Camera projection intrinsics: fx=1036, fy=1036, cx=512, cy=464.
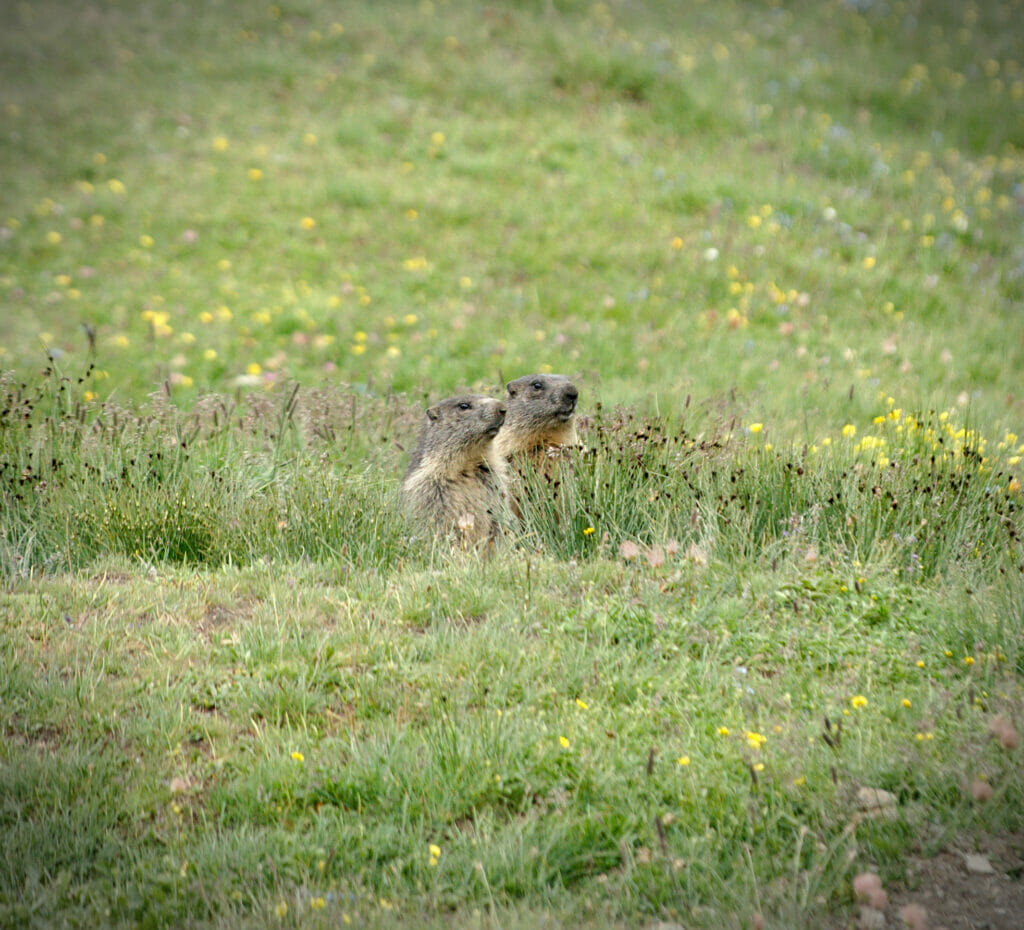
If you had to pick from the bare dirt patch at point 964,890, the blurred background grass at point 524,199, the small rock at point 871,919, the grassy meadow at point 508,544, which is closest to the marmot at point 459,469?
the grassy meadow at point 508,544

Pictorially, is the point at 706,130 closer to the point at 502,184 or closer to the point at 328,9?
the point at 502,184

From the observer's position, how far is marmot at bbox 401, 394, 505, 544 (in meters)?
7.14

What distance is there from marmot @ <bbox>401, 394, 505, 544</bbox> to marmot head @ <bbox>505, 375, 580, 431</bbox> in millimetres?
Result: 431

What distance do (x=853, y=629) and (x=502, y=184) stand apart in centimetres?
1163

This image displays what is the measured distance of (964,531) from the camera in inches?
234

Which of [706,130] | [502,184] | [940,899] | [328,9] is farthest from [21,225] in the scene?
[940,899]

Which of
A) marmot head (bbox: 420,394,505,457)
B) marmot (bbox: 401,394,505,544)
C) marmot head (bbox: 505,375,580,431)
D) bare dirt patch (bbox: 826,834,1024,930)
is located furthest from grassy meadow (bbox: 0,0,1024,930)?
marmot head (bbox: 420,394,505,457)

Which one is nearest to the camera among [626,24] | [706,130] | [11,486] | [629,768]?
[629,768]

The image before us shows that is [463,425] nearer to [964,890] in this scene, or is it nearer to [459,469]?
[459,469]

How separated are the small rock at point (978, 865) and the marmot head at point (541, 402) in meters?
4.44

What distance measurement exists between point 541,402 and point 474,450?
0.70 m

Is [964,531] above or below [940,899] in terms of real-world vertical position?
above

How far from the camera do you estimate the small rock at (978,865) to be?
3691 mm

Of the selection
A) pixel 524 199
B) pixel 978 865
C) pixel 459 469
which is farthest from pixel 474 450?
pixel 524 199
